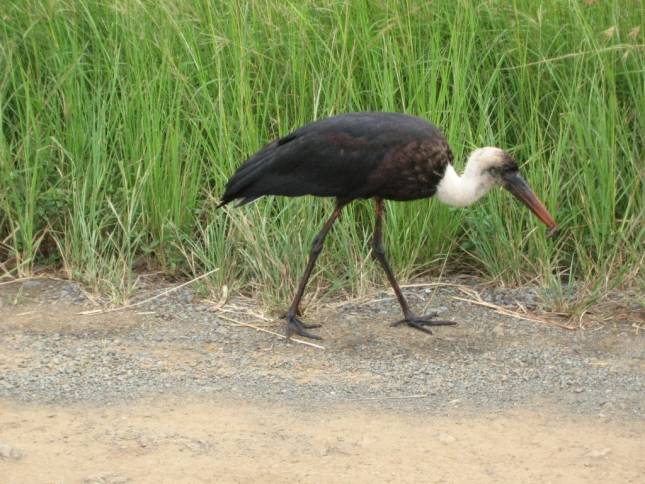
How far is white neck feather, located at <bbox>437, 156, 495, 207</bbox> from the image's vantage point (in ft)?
17.2

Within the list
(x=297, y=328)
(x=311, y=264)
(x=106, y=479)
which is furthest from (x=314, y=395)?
(x=106, y=479)

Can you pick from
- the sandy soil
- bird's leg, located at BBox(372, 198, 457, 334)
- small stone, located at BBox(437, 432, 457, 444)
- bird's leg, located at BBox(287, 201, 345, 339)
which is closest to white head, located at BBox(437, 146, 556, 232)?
bird's leg, located at BBox(372, 198, 457, 334)

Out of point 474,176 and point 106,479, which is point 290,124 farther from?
point 106,479

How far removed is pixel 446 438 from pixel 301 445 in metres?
0.49

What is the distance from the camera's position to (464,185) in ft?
17.3

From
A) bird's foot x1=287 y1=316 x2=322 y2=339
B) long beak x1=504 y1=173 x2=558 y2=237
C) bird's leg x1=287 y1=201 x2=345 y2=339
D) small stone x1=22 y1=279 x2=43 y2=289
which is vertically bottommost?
small stone x1=22 y1=279 x2=43 y2=289

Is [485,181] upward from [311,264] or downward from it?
upward

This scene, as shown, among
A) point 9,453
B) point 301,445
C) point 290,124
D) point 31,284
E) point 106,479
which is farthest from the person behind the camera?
point 290,124

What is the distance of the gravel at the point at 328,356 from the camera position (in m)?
4.56

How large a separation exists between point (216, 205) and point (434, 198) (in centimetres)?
104

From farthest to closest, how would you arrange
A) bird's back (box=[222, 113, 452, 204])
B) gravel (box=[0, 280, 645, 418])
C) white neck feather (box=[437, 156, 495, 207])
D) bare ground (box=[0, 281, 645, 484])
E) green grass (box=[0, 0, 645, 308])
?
1. green grass (box=[0, 0, 645, 308])
2. white neck feather (box=[437, 156, 495, 207])
3. bird's back (box=[222, 113, 452, 204])
4. gravel (box=[0, 280, 645, 418])
5. bare ground (box=[0, 281, 645, 484])

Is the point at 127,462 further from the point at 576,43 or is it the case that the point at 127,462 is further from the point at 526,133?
the point at 576,43

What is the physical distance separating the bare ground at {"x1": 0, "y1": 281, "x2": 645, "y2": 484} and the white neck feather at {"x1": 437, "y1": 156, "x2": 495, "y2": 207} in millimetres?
562

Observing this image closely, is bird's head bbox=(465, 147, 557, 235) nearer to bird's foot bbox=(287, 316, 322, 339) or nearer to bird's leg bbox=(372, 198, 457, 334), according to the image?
bird's leg bbox=(372, 198, 457, 334)
